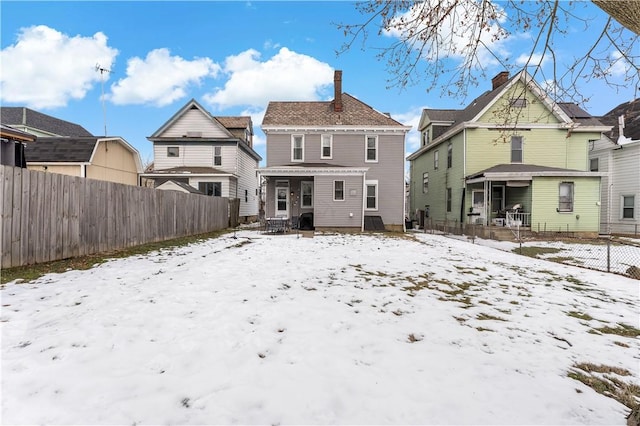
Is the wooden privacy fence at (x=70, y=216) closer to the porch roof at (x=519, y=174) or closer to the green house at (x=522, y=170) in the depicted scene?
the porch roof at (x=519, y=174)

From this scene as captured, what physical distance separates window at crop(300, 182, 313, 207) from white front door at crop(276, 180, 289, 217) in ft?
3.18

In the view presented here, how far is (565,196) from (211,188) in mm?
22660

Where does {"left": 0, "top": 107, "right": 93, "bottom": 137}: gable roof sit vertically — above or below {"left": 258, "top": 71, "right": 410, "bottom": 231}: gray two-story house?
above

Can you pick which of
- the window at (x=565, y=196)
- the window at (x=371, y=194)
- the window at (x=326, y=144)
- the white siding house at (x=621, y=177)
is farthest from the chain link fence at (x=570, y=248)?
the window at (x=326, y=144)

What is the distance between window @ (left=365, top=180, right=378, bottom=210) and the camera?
18.8 metres

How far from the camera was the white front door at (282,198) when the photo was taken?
1855cm

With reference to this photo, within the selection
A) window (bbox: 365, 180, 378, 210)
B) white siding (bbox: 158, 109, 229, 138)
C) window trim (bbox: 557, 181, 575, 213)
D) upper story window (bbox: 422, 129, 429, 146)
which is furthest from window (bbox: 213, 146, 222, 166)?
window trim (bbox: 557, 181, 575, 213)

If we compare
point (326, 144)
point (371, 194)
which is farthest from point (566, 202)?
point (326, 144)

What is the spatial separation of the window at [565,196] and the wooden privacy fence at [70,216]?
1986 cm

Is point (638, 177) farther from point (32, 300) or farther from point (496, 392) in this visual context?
point (32, 300)

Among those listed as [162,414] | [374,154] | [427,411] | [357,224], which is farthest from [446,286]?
[374,154]

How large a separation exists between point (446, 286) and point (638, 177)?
2090 centimetres

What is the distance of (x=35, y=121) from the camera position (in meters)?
28.7

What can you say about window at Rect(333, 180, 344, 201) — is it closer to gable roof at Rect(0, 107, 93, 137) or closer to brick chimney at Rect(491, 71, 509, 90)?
brick chimney at Rect(491, 71, 509, 90)
